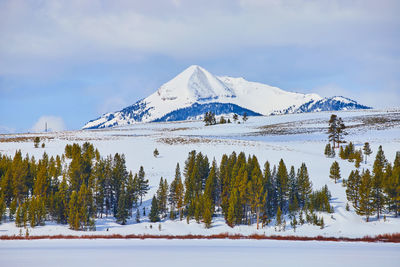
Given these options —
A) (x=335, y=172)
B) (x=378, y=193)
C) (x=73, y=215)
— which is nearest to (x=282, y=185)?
(x=335, y=172)

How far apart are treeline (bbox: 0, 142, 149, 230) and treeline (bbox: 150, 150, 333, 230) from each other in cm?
513

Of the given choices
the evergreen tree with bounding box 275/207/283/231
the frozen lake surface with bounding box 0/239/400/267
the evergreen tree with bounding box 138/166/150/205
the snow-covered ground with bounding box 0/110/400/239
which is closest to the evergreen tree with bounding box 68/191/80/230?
the snow-covered ground with bounding box 0/110/400/239

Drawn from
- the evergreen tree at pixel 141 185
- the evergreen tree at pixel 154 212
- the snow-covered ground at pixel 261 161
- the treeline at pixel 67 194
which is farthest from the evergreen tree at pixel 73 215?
the evergreen tree at pixel 141 185

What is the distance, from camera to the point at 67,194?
117ft

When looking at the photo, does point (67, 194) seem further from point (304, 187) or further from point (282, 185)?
point (304, 187)

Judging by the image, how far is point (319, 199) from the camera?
35.4m

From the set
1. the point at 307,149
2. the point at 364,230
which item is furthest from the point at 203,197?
the point at 307,149

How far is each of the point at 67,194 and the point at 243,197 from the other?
70.3 ft

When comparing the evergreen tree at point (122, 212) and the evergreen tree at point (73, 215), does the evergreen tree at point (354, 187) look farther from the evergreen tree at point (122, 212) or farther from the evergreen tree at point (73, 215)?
the evergreen tree at point (73, 215)

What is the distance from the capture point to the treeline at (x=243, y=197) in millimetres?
33844

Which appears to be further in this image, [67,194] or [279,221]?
[67,194]

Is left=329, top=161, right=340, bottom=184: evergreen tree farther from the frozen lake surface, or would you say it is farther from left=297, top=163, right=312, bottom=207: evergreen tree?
the frozen lake surface

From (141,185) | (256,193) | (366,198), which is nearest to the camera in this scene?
(366,198)

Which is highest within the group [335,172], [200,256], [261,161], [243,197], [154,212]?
[261,161]
